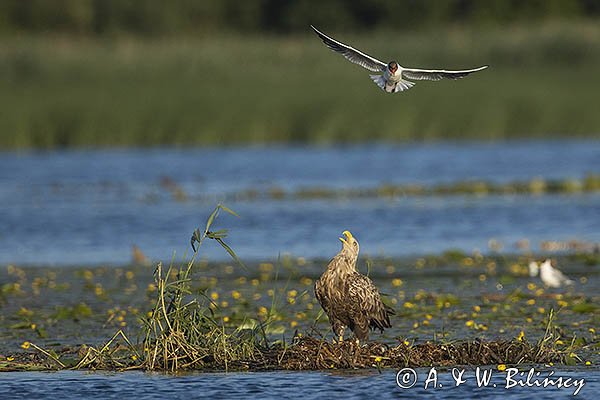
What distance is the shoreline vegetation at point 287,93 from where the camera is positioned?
35.1 meters

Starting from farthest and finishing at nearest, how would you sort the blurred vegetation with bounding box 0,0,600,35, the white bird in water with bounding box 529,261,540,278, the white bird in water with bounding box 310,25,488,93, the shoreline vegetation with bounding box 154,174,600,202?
the blurred vegetation with bounding box 0,0,600,35 < the shoreline vegetation with bounding box 154,174,600,202 < the white bird in water with bounding box 529,261,540,278 < the white bird in water with bounding box 310,25,488,93

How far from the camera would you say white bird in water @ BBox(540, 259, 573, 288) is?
14.9 metres

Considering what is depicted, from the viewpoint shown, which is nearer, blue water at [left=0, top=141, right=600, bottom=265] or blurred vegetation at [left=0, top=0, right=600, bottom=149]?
blue water at [left=0, top=141, right=600, bottom=265]

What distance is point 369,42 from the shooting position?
37.7 metres

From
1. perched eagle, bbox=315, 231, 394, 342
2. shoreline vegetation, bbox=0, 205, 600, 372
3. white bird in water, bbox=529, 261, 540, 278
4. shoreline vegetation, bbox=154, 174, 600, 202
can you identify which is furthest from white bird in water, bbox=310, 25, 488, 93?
shoreline vegetation, bbox=154, 174, 600, 202

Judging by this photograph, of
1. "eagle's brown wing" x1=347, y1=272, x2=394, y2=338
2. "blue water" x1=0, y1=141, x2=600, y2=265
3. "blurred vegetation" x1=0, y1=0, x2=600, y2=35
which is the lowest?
"eagle's brown wing" x1=347, y1=272, x2=394, y2=338

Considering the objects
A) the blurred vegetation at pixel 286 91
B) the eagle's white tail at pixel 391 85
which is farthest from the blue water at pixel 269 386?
the blurred vegetation at pixel 286 91

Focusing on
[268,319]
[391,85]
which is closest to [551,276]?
[391,85]

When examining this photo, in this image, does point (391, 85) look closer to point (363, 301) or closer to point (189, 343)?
point (363, 301)

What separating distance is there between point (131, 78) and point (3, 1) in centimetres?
2191

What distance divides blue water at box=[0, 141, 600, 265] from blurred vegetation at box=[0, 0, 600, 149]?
60 cm

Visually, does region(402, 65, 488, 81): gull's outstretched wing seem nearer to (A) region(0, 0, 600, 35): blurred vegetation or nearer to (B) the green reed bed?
(B) the green reed bed

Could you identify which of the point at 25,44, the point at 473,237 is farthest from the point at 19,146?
the point at 473,237

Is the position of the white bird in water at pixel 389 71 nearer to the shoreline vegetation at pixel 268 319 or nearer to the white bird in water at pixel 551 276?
the shoreline vegetation at pixel 268 319
